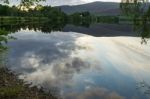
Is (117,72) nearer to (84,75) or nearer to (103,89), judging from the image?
(84,75)

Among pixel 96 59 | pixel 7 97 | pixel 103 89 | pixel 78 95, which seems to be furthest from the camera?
pixel 96 59

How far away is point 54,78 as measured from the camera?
32031 mm

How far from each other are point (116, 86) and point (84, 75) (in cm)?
553

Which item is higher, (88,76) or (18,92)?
(18,92)

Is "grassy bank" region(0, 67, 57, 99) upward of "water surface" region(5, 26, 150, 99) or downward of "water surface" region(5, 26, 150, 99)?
upward

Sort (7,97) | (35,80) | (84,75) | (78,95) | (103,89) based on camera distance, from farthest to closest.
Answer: (84,75), (35,80), (103,89), (78,95), (7,97)

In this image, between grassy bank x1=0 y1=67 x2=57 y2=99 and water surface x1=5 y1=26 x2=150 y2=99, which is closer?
grassy bank x1=0 y1=67 x2=57 y2=99

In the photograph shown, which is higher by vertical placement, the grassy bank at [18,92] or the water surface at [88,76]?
the grassy bank at [18,92]

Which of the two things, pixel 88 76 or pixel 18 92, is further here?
pixel 88 76

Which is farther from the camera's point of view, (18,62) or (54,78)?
(18,62)

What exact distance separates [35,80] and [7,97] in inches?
390

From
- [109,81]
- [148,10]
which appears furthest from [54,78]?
[148,10]

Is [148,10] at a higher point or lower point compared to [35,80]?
higher

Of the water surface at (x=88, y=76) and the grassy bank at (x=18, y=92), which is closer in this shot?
the grassy bank at (x=18, y=92)
